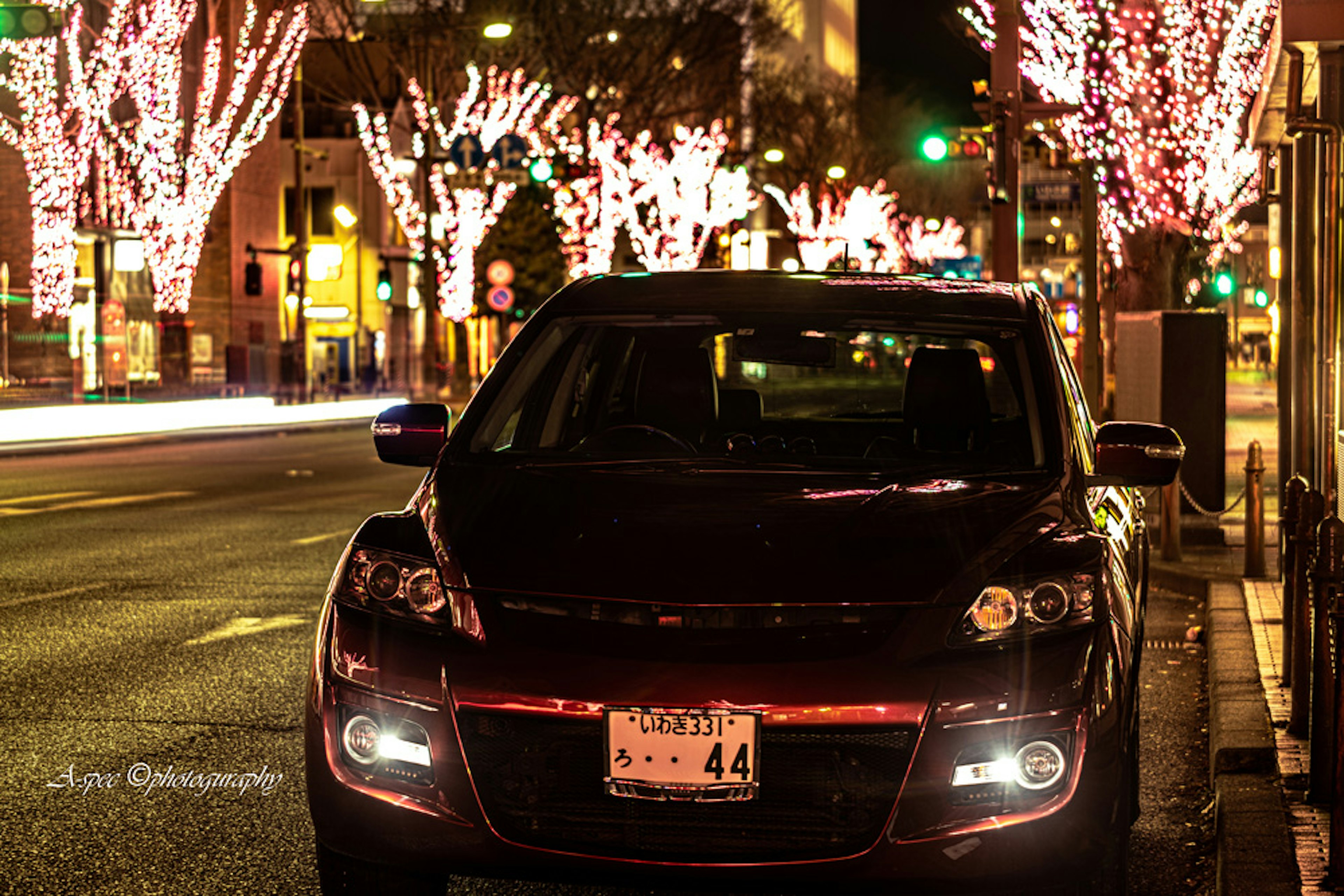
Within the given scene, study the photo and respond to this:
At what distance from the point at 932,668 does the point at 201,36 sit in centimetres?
5434

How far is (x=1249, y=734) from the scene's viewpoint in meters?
6.02

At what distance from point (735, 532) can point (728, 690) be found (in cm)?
47

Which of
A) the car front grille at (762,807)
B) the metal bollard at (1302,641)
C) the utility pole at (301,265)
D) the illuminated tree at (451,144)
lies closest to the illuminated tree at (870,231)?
the illuminated tree at (451,144)

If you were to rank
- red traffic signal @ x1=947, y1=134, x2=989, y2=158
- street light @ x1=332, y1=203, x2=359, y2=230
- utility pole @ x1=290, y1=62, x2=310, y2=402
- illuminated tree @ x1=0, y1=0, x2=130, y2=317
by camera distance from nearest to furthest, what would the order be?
1. red traffic signal @ x1=947, y1=134, x2=989, y2=158
2. illuminated tree @ x1=0, y1=0, x2=130, y2=317
3. utility pole @ x1=290, y1=62, x2=310, y2=402
4. street light @ x1=332, y1=203, x2=359, y2=230

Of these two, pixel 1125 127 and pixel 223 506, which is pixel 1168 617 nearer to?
pixel 223 506

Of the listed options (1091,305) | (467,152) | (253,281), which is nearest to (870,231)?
(467,152)

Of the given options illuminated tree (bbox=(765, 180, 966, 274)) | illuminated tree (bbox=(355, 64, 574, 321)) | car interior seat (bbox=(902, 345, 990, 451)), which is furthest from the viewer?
illuminated tree (bbox=(765, 180, 966, 274))

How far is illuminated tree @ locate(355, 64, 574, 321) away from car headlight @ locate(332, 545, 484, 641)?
39787 mm

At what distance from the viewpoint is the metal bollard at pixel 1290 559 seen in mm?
6336

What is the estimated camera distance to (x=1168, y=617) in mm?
10062

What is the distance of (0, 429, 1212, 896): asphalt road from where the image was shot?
4984mm

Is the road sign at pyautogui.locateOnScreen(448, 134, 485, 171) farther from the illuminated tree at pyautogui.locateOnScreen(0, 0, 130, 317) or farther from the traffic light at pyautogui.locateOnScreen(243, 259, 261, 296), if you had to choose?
the illuminated tree at pyautogui.locateOnScreen(0, 0, 130, 317)

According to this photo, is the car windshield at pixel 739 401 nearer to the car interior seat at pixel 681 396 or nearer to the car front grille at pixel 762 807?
the car interior seat at pixel 681 396

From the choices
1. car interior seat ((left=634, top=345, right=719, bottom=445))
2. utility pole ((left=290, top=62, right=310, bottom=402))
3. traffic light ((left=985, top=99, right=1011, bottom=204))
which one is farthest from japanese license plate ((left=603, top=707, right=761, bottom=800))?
utility pole ((left=290, top=62, right=310, bottom=402))
